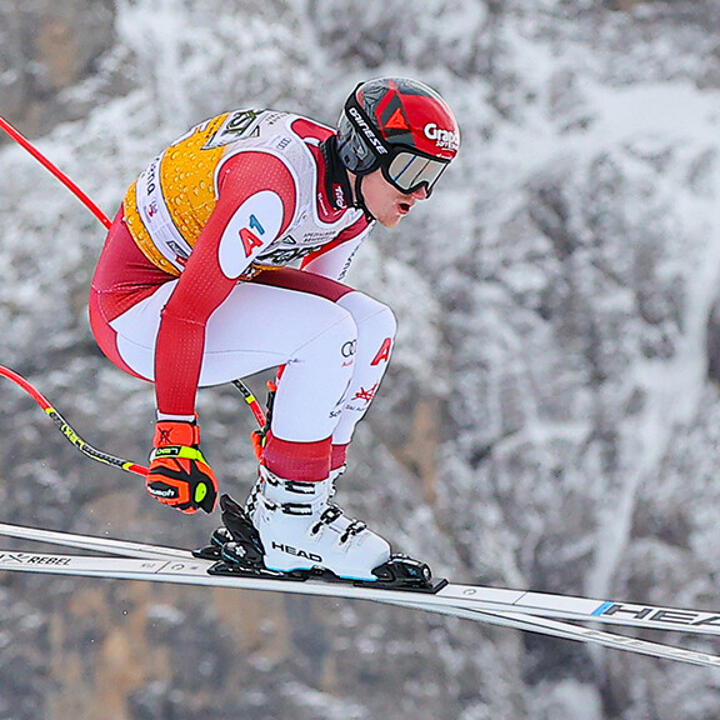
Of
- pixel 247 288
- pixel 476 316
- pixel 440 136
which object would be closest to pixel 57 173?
pixel 247 288

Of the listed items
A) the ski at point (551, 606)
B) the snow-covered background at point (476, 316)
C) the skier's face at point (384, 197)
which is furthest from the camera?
the snow-covered background at point (476, 316)

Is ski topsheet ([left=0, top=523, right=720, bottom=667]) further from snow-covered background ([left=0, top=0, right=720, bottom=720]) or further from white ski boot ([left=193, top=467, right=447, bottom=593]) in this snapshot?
snow-covered background ([left=0, top=0, right=720, bottom=720])

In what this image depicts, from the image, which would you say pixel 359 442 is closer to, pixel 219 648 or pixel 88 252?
pixel 219 648

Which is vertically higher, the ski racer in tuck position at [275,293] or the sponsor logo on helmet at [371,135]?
the sponsor logo on helmet at [371,135]

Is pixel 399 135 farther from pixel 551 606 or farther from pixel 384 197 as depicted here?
pixel 551 606

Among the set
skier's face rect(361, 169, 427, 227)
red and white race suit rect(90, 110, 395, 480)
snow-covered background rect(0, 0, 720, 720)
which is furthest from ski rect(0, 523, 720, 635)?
snow-covered background rect(0, 0, 720, 720)

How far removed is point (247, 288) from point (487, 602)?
2.99 ft

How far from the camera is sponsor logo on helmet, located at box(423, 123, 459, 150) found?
7.40ft

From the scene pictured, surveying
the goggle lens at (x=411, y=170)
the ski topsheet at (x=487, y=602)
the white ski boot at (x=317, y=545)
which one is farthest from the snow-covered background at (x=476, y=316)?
the goggle lens at (x=411, y=170)

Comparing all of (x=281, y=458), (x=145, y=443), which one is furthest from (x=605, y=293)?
(x=281, y=458)

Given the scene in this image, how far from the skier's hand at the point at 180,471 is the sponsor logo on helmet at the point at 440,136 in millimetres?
763

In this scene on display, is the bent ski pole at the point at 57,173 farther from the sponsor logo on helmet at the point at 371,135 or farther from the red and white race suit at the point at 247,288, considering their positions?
the sponsor logo on helmet at the point at 371,135

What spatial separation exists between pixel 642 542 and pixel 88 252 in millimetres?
4581

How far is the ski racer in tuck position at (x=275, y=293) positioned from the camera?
2.20m
